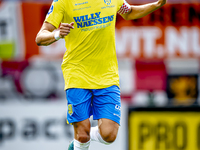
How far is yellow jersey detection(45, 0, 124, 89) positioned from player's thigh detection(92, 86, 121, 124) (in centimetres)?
7

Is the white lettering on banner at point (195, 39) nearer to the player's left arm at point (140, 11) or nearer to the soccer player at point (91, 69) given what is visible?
the player's left arm at point (140, 11)

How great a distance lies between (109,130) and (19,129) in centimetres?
375

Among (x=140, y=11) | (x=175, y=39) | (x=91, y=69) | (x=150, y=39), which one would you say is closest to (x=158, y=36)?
(x=150, y=39)

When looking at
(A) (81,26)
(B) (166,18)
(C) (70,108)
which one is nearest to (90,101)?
(C) (70,108)

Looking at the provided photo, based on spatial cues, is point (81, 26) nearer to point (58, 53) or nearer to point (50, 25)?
point (50, 25)

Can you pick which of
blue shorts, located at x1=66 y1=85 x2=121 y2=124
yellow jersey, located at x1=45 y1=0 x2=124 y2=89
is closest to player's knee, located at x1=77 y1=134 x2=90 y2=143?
blue shorts, located at x1=66 y1=85 x2=121 y2=124

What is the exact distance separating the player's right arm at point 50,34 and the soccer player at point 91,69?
0.57 feet

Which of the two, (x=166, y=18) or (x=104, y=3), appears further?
(x=166, y=18)

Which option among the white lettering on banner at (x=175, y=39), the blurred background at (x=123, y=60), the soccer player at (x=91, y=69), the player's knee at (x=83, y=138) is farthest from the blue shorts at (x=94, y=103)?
the white lettering on banner at (x=175, y=39)

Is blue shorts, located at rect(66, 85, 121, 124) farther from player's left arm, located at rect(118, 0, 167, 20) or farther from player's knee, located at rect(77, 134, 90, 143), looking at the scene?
player's left arm, located at rect(118, 0, 167, 20)

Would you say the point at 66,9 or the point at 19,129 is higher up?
the point at 66,9

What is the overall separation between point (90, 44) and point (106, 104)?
635 millimetres

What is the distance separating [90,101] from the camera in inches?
160

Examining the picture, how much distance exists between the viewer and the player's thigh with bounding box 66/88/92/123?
3.96m
